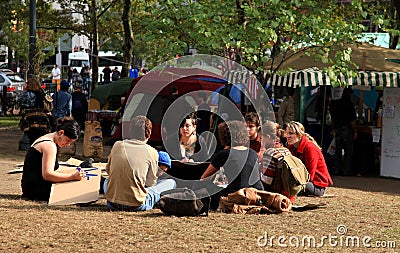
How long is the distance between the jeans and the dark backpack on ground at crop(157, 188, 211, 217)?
766cm

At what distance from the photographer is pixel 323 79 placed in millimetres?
15664

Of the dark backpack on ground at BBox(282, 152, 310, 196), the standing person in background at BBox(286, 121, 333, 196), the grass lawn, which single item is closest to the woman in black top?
the dark backpack on ground at BBox(282, 152, 310, 196)

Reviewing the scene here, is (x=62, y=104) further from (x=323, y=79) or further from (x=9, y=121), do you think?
(x=9, y=121)

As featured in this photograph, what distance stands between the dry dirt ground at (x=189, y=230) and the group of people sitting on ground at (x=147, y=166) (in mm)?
261

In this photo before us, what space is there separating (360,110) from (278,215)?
973 centimetres

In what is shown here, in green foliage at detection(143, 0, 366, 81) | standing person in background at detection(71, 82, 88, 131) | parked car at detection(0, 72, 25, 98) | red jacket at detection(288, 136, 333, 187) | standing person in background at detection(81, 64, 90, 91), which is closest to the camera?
red jacket at detection(288, 136, 333, 187)

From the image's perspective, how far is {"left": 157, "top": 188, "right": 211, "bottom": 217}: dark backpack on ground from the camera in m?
9.51

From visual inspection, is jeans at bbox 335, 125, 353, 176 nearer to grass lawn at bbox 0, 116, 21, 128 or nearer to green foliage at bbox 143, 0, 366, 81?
green foliage at bbox 143, 0, 366, 81

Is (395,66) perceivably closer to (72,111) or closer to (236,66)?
(236,66)

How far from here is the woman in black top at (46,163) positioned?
32.7 feet

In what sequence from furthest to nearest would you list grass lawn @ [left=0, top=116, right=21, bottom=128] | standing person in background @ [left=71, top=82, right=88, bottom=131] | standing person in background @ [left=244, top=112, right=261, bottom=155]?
grass lawn @ [left=0, top=116, right=21, bottom=128], standing person in background @ [left=71, top=82, right=88, bottom=131], standing person in background @ [left=244, top=112, right=261, bottom=155]

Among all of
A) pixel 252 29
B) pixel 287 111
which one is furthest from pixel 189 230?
pixel 287 111

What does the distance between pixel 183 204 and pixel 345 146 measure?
26.0 ft

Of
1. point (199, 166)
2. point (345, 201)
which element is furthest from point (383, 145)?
point (199, 166)
